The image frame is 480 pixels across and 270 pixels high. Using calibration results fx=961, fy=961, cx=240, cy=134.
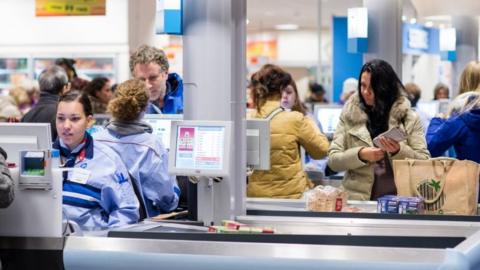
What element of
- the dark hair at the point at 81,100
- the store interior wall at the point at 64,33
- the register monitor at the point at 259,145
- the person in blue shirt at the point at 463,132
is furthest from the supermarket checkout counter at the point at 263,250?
the store interior wall at the point at 64,33

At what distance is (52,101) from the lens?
25.2 ft

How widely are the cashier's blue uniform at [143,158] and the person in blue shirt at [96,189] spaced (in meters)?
0.17

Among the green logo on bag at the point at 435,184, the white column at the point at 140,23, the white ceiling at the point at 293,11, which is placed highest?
the white ceiling at the point at 293,11

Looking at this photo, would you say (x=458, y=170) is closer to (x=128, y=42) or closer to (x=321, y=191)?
(x=321, y=191)

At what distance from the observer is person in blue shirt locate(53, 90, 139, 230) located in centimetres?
491

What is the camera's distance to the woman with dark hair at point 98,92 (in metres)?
10.4

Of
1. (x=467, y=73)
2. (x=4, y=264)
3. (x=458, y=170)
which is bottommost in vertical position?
(x=4, y=264)

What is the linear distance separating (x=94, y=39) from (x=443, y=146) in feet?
28.1

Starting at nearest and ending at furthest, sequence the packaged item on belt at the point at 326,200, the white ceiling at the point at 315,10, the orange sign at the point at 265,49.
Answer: the packaged item on belt at the point at 326,200
the white ceiling at the point at 315,10
the orange sign at the point at 265,49

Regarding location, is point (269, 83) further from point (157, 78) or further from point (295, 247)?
point (295, 247)

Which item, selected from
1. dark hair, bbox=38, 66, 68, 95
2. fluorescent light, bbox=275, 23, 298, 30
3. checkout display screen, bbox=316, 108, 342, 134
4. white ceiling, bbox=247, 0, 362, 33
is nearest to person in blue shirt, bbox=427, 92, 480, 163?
dark hair, bbox=38, 66, 68, 95

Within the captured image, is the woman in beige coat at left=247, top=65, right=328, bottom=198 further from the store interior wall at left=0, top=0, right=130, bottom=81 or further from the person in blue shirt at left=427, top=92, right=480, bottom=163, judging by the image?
the store interior wall at left=0, top=0, right=130, bottom=81

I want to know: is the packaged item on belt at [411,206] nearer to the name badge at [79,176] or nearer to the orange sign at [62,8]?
the name badge at [79,176]

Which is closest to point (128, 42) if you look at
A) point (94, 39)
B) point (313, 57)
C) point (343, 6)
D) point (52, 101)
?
point (94, 39)
